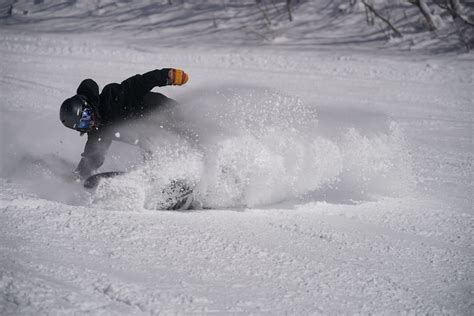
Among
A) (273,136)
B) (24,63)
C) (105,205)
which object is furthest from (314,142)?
(24,63)

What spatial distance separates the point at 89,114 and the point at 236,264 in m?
1.99

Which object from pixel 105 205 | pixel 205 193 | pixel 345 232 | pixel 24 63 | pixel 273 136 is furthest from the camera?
pixel 24 63

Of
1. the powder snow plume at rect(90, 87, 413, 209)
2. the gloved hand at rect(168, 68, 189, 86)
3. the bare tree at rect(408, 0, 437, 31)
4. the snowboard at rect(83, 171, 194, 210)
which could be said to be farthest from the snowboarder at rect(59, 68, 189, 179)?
the bare tree at rect(408, 0, 437, 31)

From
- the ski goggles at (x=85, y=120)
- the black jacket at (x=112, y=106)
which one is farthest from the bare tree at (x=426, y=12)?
the ski goggles at (x=85, y=120)

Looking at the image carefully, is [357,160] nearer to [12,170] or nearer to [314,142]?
[314,142]

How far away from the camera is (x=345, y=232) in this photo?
380 centimetres

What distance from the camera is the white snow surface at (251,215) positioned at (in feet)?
8.92

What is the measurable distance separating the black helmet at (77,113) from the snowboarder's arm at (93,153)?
31cm

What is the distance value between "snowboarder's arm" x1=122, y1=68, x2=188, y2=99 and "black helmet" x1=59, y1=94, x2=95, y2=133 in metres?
0.47

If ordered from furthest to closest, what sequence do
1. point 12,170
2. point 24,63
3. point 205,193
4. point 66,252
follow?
point 24,63 < point 12,170 < point 205,193 < point 66,252

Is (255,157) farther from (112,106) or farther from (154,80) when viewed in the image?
(112,106)

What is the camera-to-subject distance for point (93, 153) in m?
4.62

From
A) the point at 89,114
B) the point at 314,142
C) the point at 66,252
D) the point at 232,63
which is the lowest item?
the point at 232,63

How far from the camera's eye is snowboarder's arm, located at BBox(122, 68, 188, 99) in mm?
4418
